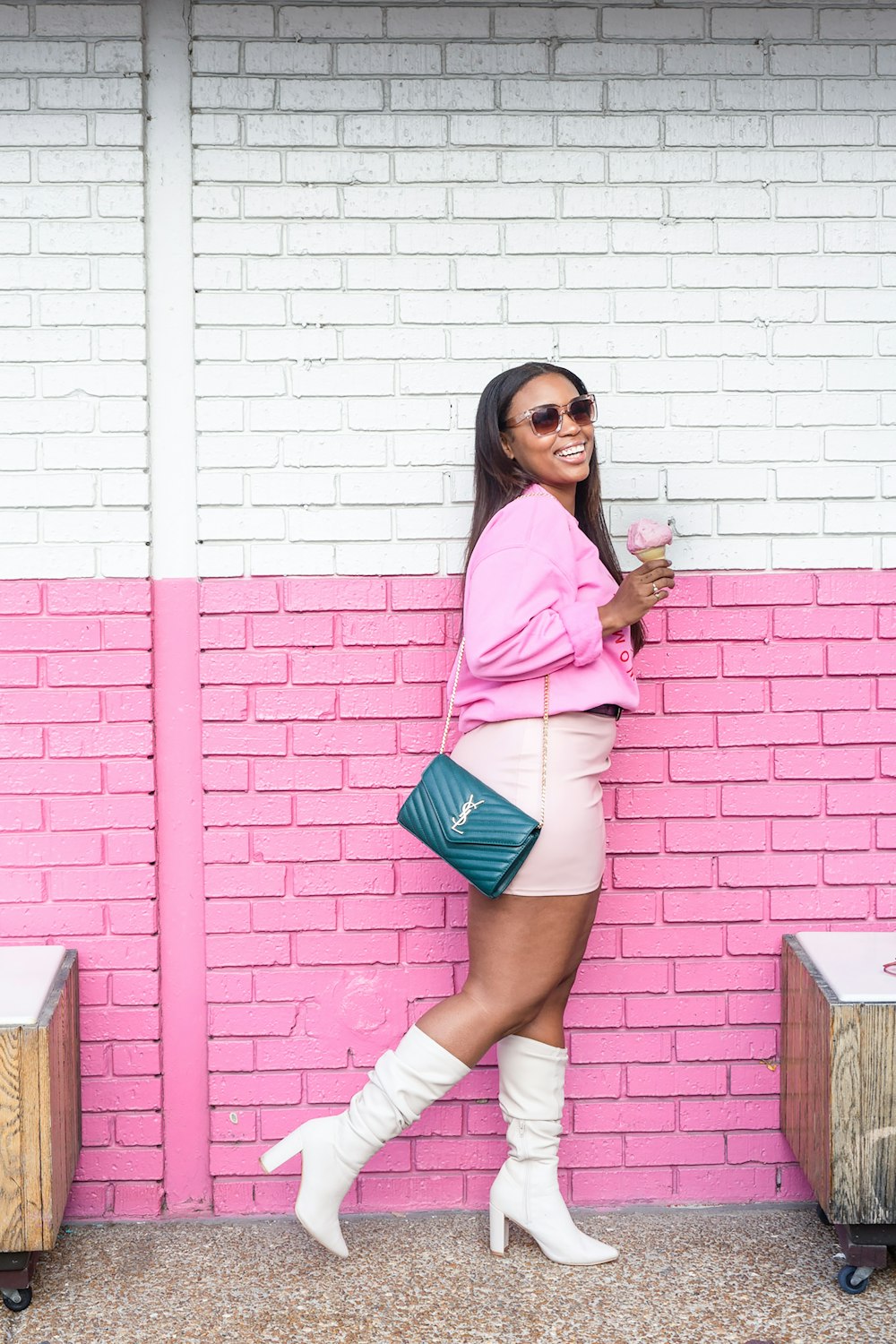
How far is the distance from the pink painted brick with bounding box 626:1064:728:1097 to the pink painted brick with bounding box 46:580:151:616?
173 centimetres

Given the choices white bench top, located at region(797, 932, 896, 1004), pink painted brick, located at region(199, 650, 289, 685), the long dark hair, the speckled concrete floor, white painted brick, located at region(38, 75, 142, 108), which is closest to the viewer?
the speckled concrete floor

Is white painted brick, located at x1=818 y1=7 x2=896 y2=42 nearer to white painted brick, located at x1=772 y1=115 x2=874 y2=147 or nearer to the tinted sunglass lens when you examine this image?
white painted brick, located at x1=772 y1=115 x2=874 y2=147

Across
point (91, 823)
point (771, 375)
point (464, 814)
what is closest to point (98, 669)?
point (91, 823)

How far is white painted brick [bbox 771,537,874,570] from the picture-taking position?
3.22 meters

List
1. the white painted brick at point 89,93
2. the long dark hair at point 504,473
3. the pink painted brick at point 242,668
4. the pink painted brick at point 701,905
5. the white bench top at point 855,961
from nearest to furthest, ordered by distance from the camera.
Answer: the white bench top at point 855,961 < the long dark hair at point 504,473 < the white painted brick at point 89,93 < the pink painted brick at point 242,668 < the pink painted brick at point 701,905

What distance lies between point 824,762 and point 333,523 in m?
1.40

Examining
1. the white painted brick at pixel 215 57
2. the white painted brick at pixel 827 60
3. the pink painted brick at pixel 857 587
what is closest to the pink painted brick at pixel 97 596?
the white painted brick at pixel 215 57

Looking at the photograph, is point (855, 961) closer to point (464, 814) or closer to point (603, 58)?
point (464, 814)

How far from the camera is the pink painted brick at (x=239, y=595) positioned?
3.15 meters

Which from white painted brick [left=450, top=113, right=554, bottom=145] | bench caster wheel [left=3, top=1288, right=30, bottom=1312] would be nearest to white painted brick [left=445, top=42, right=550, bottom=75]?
white painted brick [left=450, top=113, right=554, bottom=145]

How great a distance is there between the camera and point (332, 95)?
312 cm

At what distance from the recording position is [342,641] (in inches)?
125

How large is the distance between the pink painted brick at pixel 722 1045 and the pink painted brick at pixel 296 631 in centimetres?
138

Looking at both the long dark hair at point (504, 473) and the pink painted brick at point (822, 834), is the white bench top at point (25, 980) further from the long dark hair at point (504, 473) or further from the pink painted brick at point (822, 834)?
the pink painted brick at point (822, 834)
